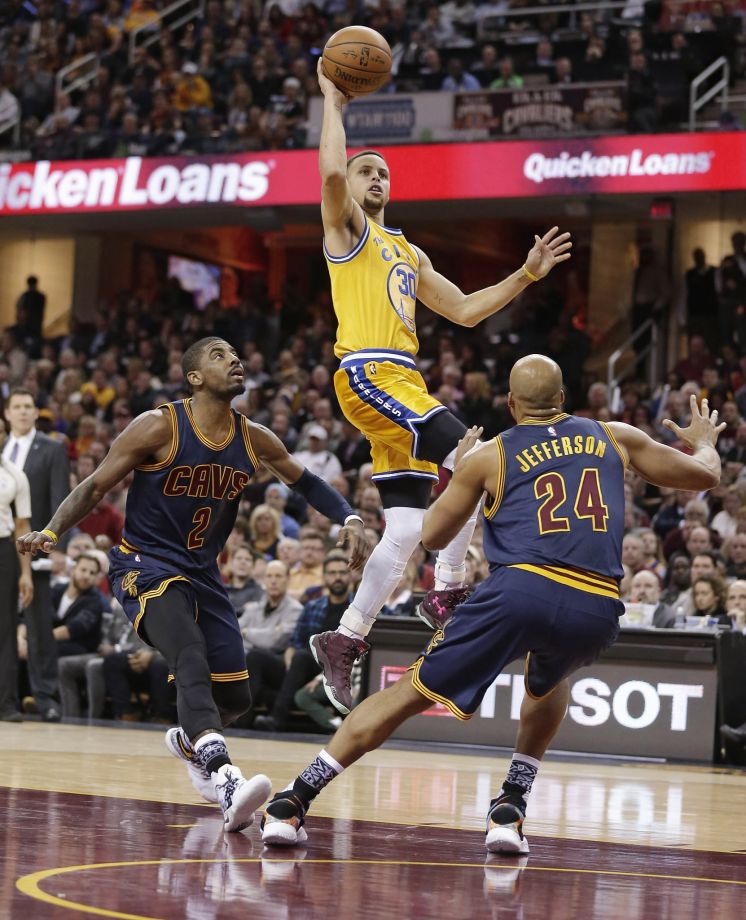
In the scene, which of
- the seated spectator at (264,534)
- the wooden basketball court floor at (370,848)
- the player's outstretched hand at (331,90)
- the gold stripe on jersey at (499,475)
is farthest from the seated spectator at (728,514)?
the gold stripe on jersey at (499,475)

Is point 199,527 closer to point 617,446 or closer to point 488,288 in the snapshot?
point 488,288

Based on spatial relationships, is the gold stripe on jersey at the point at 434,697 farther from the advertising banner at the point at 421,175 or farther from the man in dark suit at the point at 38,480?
the advertising banner at the point at 421,175

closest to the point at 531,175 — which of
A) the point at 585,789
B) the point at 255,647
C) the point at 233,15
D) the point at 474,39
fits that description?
the point at 474,39

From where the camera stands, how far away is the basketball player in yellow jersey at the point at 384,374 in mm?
6473

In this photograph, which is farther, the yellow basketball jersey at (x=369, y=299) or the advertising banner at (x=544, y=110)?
the advertising banner at (x=544, y=110)

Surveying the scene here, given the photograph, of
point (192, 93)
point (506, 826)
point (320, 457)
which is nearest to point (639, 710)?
point (506, 826)

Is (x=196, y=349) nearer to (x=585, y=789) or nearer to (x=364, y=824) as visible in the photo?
(x=364, y=824)

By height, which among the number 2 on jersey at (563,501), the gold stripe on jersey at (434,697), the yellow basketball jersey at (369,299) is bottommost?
the gold stripe on jersey at (434,697)

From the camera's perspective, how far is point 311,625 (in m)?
10.7

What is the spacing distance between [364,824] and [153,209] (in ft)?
48.0

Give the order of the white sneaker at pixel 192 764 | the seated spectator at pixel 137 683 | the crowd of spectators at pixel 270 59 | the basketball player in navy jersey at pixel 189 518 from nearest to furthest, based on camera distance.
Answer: the basketball player in navy jersey at pixel 189 518 < the white sneaker at pixel 192 764 < the seated spectator at pixel 137 683 < the crowd of spectators at pixel 270 59

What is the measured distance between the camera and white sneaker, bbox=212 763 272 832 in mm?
5324

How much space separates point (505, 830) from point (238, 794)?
2.99 feet

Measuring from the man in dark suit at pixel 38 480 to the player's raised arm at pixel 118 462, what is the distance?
4.42m
